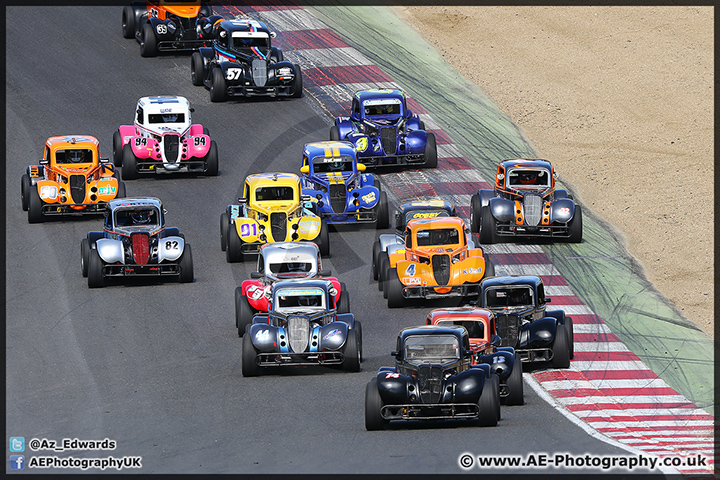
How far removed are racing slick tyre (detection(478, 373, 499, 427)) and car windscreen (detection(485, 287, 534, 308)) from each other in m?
5.40

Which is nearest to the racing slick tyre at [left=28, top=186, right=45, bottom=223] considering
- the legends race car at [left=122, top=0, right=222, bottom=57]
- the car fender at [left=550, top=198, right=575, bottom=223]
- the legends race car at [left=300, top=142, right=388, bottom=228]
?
the legends race car at [left=300, top=142, right=388, bottom=228]

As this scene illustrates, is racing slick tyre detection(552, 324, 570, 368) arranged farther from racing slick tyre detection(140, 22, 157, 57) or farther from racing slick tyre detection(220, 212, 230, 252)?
racing slick tyre detection(140, 22, 157, 57)

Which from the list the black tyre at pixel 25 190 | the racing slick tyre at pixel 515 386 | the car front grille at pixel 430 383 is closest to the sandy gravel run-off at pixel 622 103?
the racing slick tyre at pixel 515 386

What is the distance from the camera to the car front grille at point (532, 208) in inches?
1329

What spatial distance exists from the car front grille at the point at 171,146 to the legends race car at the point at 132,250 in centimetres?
618

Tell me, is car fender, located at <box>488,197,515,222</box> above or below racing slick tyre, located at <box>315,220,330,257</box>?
above

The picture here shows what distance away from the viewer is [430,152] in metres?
38.7

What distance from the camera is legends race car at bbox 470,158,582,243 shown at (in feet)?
111

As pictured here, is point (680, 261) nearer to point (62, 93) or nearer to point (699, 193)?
Result: point (699, 193)

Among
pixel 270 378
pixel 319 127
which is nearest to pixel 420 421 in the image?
Answer: pixel 270 378

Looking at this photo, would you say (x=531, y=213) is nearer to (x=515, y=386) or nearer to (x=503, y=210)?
(x=503, y=210)

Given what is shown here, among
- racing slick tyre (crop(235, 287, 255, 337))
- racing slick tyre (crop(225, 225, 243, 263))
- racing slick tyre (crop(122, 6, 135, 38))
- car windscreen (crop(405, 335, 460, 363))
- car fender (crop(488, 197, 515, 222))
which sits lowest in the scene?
car windscreen (crop(405, 335, 460, 363))

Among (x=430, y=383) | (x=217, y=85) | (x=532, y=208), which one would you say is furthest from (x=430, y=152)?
(x=430, y=383)

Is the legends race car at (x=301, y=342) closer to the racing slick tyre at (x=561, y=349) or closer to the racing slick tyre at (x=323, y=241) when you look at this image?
the racing slick tyre at (x=561, y=349)
